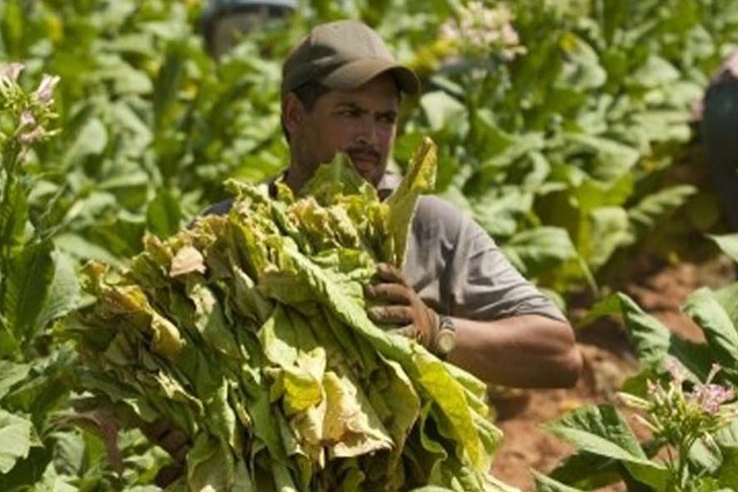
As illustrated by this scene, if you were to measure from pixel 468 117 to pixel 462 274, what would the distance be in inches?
145

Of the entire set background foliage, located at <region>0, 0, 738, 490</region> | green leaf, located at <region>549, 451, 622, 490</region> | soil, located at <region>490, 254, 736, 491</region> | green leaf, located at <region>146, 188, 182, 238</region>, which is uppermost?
green leaf, located at <region>549, 451, 622, 490</region>

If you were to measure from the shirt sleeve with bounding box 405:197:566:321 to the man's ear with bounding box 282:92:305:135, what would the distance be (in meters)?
0.30

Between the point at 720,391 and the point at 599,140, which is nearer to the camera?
the point at 720,391

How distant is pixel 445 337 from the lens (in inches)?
153

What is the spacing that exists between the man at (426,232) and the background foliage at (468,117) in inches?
62.3

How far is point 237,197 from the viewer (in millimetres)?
3945

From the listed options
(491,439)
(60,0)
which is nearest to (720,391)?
(491,439)

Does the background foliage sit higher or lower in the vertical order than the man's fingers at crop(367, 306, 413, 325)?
lower

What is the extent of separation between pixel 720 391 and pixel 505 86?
439 cm

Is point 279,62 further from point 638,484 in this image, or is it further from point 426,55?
point 638,484

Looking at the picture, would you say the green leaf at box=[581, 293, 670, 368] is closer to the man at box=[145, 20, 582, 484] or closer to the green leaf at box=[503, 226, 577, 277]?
the man at box=[145, 20, 582, 484]

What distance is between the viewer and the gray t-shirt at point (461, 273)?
4.15 meters

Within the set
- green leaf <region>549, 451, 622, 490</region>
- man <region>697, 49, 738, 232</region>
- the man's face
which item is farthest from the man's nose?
man <region>697, 49, 738, 232</region>

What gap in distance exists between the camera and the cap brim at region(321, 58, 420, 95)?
4.21 m
